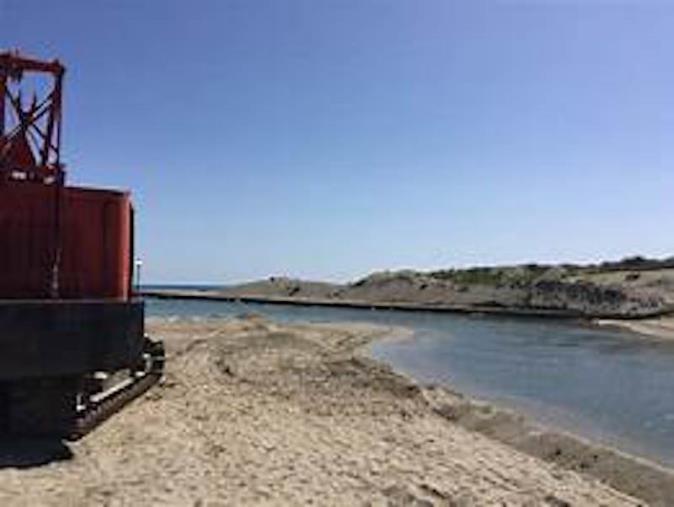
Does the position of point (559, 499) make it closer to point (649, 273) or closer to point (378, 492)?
point (378, 492)

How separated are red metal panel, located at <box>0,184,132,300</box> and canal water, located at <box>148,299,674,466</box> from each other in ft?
35.1

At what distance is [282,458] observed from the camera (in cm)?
1582

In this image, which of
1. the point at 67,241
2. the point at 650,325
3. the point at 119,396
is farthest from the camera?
the point at 650,325

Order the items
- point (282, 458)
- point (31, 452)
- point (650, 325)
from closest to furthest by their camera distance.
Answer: point (31, 452) < point (282, 458) < point (650, 325)

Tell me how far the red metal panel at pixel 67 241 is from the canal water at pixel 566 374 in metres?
10.7

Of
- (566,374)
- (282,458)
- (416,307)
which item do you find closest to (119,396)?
(282,458)

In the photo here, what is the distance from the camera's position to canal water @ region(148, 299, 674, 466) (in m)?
24.4

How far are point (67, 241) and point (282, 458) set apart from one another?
4.59 metres

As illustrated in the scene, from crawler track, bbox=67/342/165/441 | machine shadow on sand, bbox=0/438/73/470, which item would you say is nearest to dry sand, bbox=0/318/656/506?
machine shadow on sand, bbox=0/438/73/470

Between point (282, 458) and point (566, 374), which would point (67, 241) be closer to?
point (282, 458)

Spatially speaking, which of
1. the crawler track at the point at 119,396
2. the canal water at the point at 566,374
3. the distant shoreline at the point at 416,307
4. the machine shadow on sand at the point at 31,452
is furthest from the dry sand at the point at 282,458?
the distant shoreline at the point at 416,307

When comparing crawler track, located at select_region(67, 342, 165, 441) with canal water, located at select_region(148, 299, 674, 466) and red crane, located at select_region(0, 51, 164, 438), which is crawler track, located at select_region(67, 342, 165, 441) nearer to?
red crane, located at select_region(0, 51, 164, 438)

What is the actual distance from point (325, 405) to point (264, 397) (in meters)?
1.41

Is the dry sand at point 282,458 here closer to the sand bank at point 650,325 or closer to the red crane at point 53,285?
the red crane at point 53,285
